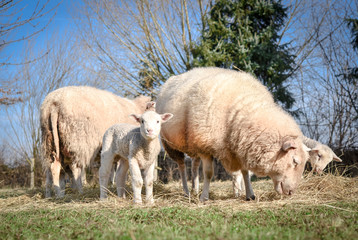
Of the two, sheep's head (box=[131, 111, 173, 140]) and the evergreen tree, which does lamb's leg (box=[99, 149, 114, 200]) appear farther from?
the evergreen tree

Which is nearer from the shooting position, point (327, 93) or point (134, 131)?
point (134, 131)

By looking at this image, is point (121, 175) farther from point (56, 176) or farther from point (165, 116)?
point (56, 176)

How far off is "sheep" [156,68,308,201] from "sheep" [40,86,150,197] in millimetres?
1609

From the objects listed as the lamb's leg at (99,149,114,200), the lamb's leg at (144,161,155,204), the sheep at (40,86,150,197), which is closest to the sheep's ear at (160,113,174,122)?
the lamb's leg at (144,161,155,204)

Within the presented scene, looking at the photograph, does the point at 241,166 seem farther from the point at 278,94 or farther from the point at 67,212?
the point at 278,94

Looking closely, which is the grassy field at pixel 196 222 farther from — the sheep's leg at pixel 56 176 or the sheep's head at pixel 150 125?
the sheep's leg at pixel 56 176

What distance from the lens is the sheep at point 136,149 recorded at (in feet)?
12.2

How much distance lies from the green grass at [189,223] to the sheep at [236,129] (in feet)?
2.38

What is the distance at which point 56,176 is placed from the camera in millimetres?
5371

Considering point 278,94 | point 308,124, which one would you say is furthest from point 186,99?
point 308,124

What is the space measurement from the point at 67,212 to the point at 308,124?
380 inches

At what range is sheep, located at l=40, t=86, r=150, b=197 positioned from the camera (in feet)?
18.0

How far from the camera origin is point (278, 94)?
33.0 ft

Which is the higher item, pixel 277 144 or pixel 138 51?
pixel 138 51
